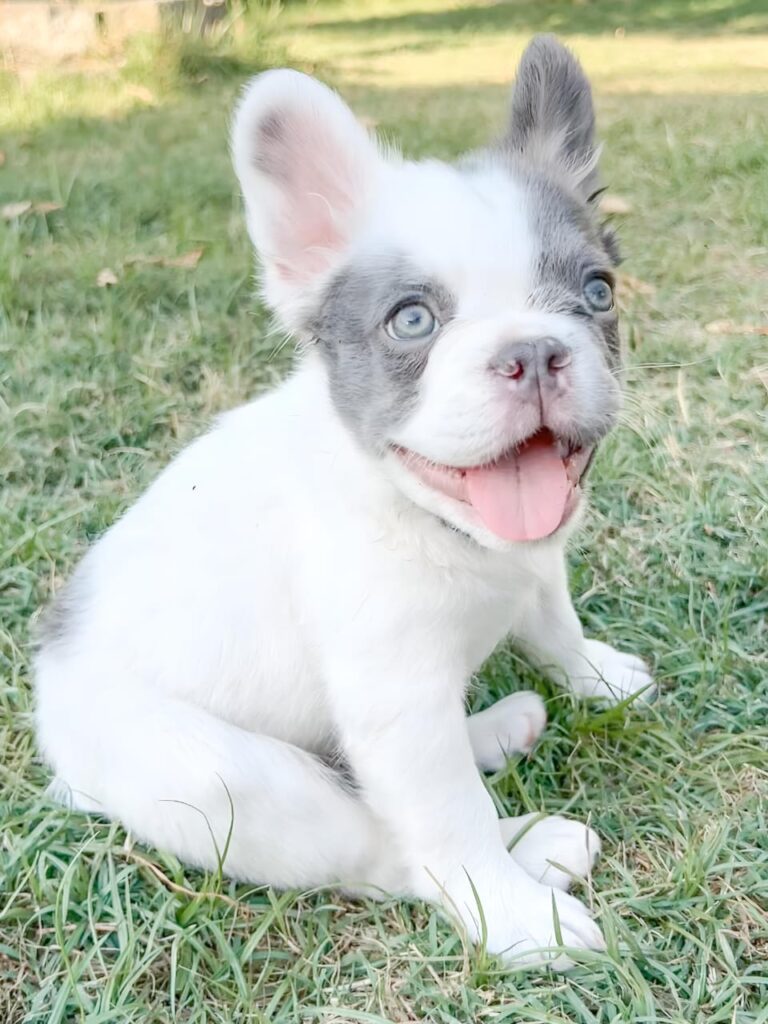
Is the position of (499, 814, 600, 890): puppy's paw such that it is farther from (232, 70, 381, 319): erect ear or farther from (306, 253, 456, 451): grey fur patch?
(232, 70, 381, 319): erect ear

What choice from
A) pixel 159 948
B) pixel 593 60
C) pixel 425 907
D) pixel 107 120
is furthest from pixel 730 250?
pixel 593 60

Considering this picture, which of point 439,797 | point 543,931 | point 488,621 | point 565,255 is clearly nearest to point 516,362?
point 565,255

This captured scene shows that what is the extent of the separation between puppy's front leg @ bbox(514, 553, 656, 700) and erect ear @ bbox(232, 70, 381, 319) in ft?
3.79

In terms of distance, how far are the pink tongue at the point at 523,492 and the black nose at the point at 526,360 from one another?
181 millimetres

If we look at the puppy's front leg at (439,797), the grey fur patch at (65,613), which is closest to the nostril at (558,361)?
the puppy's front leg at (439,797)

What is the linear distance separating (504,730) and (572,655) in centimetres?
36

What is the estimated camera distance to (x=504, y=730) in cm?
274

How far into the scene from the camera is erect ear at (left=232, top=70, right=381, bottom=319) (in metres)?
2.20

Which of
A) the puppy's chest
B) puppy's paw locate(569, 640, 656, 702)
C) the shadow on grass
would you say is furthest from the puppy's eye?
the shadow on grass

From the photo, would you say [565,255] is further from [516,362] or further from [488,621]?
[488,621]

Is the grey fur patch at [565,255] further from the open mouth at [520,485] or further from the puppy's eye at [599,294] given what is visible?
the open mouth at [520,485]

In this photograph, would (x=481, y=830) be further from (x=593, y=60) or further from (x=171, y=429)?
(x=593, y=60)

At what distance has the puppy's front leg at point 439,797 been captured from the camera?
7.39 feet

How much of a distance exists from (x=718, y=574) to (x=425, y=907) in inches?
58.9
